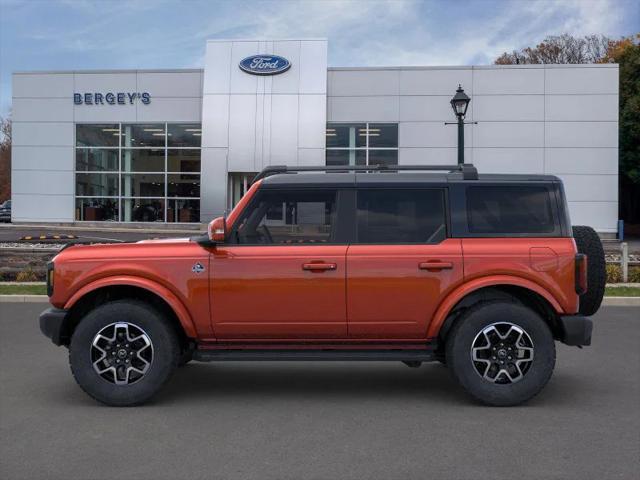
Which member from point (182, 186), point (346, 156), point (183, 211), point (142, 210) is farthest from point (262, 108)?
point (142, 210)

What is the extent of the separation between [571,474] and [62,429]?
134 inches

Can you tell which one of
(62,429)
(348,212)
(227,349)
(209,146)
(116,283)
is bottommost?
(62,429)

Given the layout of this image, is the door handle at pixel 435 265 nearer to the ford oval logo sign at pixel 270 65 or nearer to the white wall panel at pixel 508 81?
the white wall panel at pixel 508 81

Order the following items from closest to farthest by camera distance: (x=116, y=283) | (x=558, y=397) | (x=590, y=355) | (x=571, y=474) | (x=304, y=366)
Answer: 1. (x=571, y=474)
2. (x=116, y=283)
3. (x=558, y=397)
4. (x=304, y=366)
5. (x=590, y=355)

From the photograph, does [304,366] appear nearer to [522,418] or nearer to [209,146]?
[522,418]

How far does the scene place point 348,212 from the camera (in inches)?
213

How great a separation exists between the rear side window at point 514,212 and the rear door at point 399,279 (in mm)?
269

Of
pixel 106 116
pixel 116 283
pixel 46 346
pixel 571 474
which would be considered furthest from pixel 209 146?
pixel 571 474

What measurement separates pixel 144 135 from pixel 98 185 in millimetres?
3714

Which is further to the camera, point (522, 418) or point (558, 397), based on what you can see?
point (558, 397)

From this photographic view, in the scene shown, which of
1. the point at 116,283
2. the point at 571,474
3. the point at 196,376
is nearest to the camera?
the point at 571,474

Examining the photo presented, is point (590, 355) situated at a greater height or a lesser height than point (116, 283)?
lesser

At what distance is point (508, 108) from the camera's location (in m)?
31.2

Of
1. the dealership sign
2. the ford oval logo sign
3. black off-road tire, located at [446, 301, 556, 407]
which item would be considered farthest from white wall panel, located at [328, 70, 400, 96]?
black off-road tire, located at [446, 301, 556, 407]
